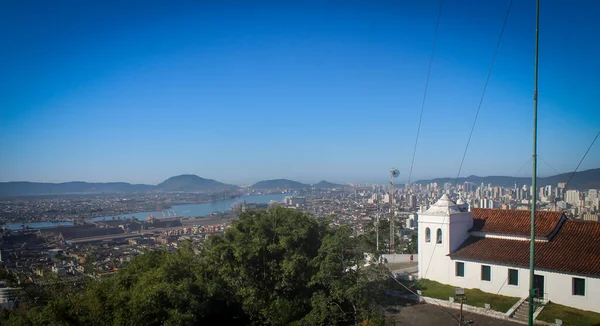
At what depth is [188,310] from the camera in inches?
524

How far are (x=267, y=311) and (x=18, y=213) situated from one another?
1272 inches

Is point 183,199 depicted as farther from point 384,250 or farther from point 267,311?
point 267,311

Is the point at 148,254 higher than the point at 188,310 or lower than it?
higher

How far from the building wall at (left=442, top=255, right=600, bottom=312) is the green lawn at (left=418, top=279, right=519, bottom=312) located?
1.19 feet

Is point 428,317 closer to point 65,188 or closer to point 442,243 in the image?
point 442,243

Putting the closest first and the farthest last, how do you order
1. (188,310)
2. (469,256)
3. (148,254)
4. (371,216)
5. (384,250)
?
(188,310) → (148,254) → (469,256) → (384,250) → (371,216)

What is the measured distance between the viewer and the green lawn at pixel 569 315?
14183 millimetres

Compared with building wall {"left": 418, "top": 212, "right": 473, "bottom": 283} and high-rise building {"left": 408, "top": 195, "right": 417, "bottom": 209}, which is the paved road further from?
high-rise building {"left": 408, "top": 195, "right": 417, "bottom": 209}

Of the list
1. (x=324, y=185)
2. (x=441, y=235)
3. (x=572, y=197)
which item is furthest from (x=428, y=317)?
(x=324, y=185)

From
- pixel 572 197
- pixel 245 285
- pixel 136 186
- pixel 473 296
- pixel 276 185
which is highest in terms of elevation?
pixel 572 197

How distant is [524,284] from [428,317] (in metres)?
4.67

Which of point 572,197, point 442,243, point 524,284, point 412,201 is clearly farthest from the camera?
point 412,201

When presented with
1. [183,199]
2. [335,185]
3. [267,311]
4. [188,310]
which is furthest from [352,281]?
[335,185]

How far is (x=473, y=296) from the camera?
58.0 feet
